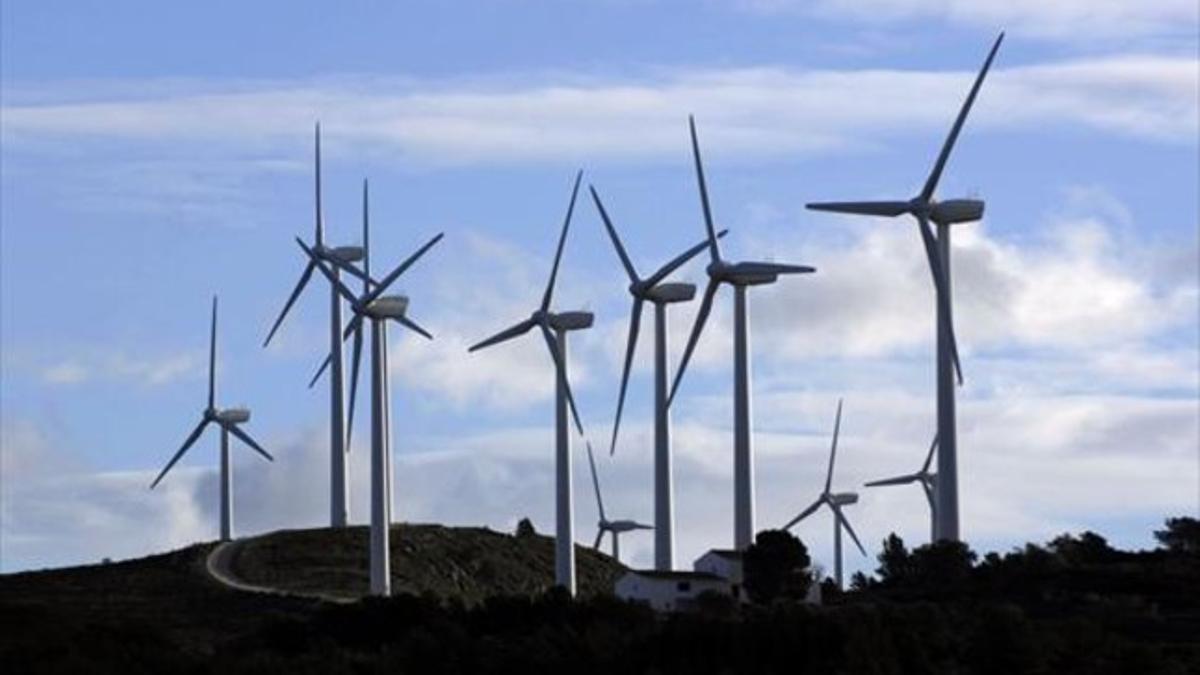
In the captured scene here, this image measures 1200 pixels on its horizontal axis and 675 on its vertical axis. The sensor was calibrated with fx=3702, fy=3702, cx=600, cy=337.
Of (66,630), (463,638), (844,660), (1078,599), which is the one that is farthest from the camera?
(1078,599)

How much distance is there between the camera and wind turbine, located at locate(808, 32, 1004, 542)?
601 ft

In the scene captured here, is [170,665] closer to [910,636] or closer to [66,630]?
[66,630]

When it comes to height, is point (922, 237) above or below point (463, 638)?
above

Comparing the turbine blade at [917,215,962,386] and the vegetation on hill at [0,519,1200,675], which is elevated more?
the turbine blade at [917,215,962,386]

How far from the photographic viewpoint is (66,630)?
6993 inches

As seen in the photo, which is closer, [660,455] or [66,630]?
[66,630]

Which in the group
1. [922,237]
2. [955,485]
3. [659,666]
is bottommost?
[659,666]


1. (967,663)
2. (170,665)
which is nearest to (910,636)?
(967,663)

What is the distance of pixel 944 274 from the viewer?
615ft

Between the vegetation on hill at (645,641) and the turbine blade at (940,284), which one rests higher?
the turbine blade at (940,284)

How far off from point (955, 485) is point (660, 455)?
18.6 m

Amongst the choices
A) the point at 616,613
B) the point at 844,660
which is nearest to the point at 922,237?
the point at 616,613

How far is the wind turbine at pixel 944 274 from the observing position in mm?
183125

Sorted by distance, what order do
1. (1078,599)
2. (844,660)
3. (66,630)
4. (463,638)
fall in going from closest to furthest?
(844,660) → (463,638) → (66,630) → (1078,599)
